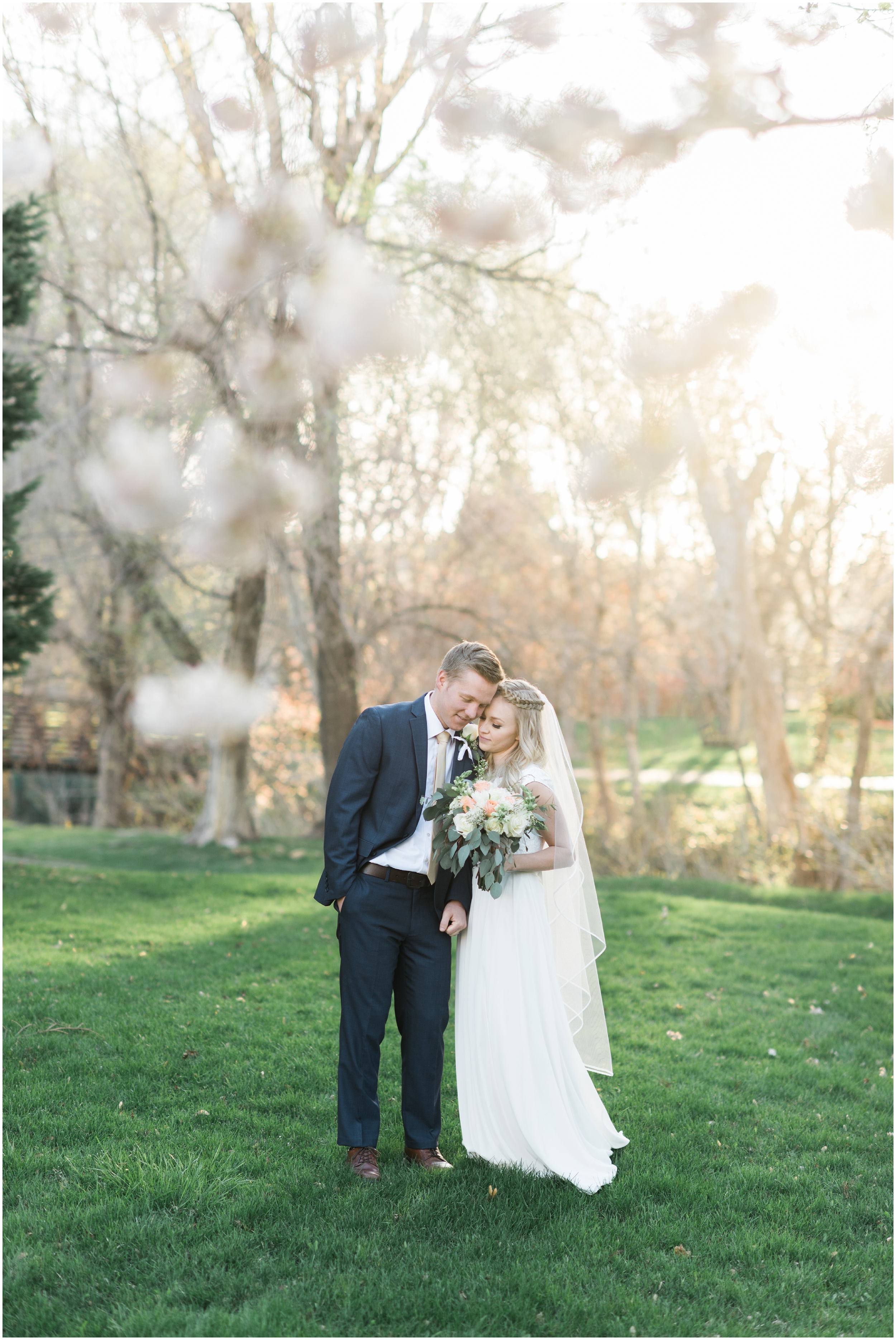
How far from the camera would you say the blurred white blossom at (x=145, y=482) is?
29.5 feet

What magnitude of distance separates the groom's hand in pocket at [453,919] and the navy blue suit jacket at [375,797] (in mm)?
26

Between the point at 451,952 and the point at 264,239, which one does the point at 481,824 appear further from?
the point at 264,239

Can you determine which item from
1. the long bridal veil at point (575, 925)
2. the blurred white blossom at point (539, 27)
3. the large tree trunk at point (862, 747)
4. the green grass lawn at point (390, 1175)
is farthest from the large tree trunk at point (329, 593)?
the long bridal veil at point (575, 925)

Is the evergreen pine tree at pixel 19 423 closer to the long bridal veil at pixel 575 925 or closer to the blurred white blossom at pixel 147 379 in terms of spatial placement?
the blurred white blossom at pixel 147 379

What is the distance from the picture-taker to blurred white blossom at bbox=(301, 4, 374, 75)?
6.68 metres

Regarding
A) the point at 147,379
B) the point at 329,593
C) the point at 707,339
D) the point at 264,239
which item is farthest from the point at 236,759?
the point at 707,339

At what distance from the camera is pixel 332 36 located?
670 cm

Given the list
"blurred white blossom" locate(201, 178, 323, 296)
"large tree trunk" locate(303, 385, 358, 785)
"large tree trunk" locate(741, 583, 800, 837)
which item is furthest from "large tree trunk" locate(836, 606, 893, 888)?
"blurred white blossom" locate(201, 178, 323, 296)

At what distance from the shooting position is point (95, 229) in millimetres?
12406

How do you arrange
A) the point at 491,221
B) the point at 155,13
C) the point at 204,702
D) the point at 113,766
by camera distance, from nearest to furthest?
the point at 491,221 < the point at 155,13 < the point at 204,702 < the point at 113,766

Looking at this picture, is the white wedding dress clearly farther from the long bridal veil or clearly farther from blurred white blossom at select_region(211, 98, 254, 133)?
blurred white blossom at select_region(211, 98, 254, 133)

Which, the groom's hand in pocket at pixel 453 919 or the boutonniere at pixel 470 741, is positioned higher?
the boutonniere at pixel 470 741

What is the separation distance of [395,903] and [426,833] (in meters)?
0.28

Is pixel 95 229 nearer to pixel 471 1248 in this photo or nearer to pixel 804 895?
pixel 804 895
